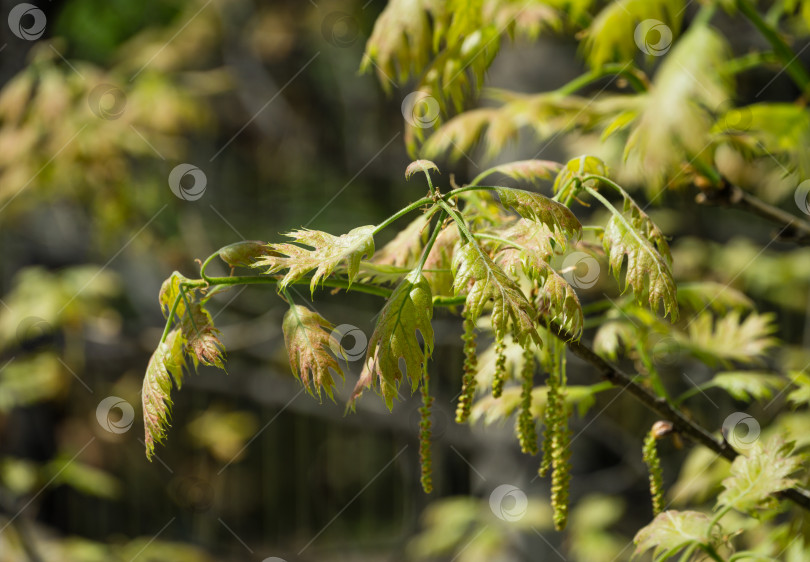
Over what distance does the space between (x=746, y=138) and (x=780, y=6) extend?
391 mm

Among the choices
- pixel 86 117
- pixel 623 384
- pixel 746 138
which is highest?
pixel 86 117

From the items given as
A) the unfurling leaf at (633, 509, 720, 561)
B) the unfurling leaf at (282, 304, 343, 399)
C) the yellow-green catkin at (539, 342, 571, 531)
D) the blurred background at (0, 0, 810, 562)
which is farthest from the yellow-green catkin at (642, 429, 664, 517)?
the blurred background at (0, 0, 810, 562)

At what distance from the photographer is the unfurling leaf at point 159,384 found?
2.99 feet

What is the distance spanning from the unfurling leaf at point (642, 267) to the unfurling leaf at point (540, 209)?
2.7 inches

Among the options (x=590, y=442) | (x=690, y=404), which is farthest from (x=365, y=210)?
(x=590, y=442)

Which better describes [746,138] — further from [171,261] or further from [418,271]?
[171,261]

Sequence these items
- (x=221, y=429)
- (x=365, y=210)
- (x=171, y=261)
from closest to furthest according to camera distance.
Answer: (x=171, y=261) < (x=221, y=429) < (x=365, y=210)

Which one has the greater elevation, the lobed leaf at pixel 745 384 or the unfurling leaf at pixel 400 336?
the unfurling leaf at pixel 400 336

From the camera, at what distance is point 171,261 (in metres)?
3.79

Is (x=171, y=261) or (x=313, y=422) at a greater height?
(x=171, y=261)

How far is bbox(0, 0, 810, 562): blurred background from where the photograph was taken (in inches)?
117

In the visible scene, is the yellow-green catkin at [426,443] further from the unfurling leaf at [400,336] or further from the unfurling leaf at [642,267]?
the unfurling leaf at [642,267]

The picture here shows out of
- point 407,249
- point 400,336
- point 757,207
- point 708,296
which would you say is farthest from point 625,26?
point 400,336

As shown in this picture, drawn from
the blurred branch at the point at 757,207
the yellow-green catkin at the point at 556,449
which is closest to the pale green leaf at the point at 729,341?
the blurred branch at the point at 757,207
